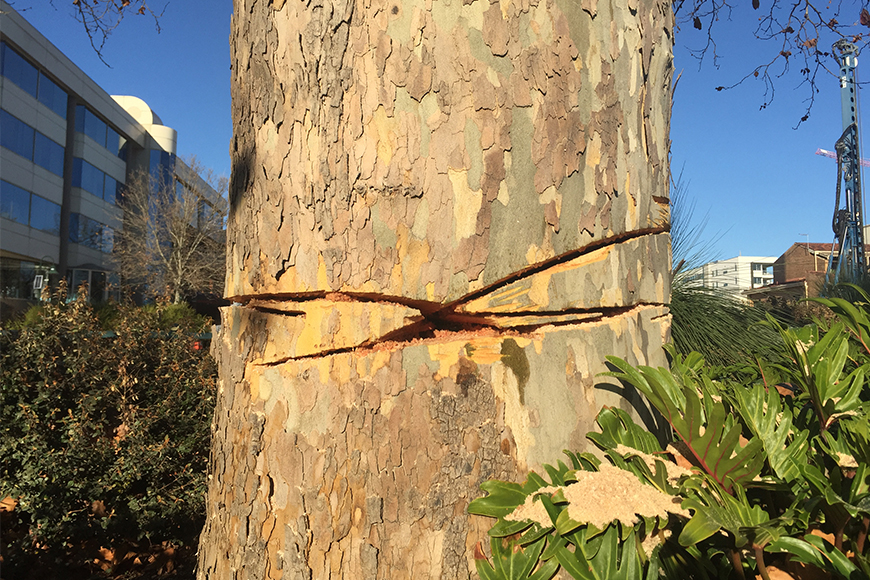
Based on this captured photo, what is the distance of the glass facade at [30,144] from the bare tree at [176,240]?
13.0ft

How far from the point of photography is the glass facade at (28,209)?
23.8 m

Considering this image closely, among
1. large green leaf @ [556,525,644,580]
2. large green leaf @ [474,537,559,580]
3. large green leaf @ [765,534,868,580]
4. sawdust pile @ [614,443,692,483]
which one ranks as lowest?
large green leaf @ [474,537,559,580]

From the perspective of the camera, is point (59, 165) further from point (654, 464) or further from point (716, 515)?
point (716, 515)

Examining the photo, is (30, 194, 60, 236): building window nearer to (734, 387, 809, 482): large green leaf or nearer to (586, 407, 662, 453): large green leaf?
(586, 407, 662, 453): large green leaf

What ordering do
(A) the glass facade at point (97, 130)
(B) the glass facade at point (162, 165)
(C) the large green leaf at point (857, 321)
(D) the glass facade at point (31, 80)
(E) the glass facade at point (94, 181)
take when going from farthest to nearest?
(B) the glass facade at point (162, 165) < (A) the glass facade at point (97, 130) < (E) the glass facade at point (94, 181) < (D) the glass facade at point (31, 80) < (C) the large green leaf at point (857, 321)

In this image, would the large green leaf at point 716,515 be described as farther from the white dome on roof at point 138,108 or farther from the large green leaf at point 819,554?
the white dome on roof at point 138,108

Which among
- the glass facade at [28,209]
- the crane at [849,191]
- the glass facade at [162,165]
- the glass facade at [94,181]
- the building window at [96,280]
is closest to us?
the crane at [849,191]

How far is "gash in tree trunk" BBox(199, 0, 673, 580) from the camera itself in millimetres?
Result: 1162

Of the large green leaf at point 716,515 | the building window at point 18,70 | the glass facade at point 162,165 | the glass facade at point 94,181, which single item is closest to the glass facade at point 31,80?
the building window at point 18,70

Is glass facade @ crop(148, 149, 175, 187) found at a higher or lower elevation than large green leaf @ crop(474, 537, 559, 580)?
higher

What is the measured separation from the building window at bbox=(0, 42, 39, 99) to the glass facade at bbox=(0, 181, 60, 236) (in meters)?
4.83

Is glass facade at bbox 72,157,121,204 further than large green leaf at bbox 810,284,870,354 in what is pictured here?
Yes

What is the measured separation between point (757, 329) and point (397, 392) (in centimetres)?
518

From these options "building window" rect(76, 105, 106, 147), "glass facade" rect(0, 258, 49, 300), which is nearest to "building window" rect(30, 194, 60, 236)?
"glass facade" rect(0, 258, 49, 300)
